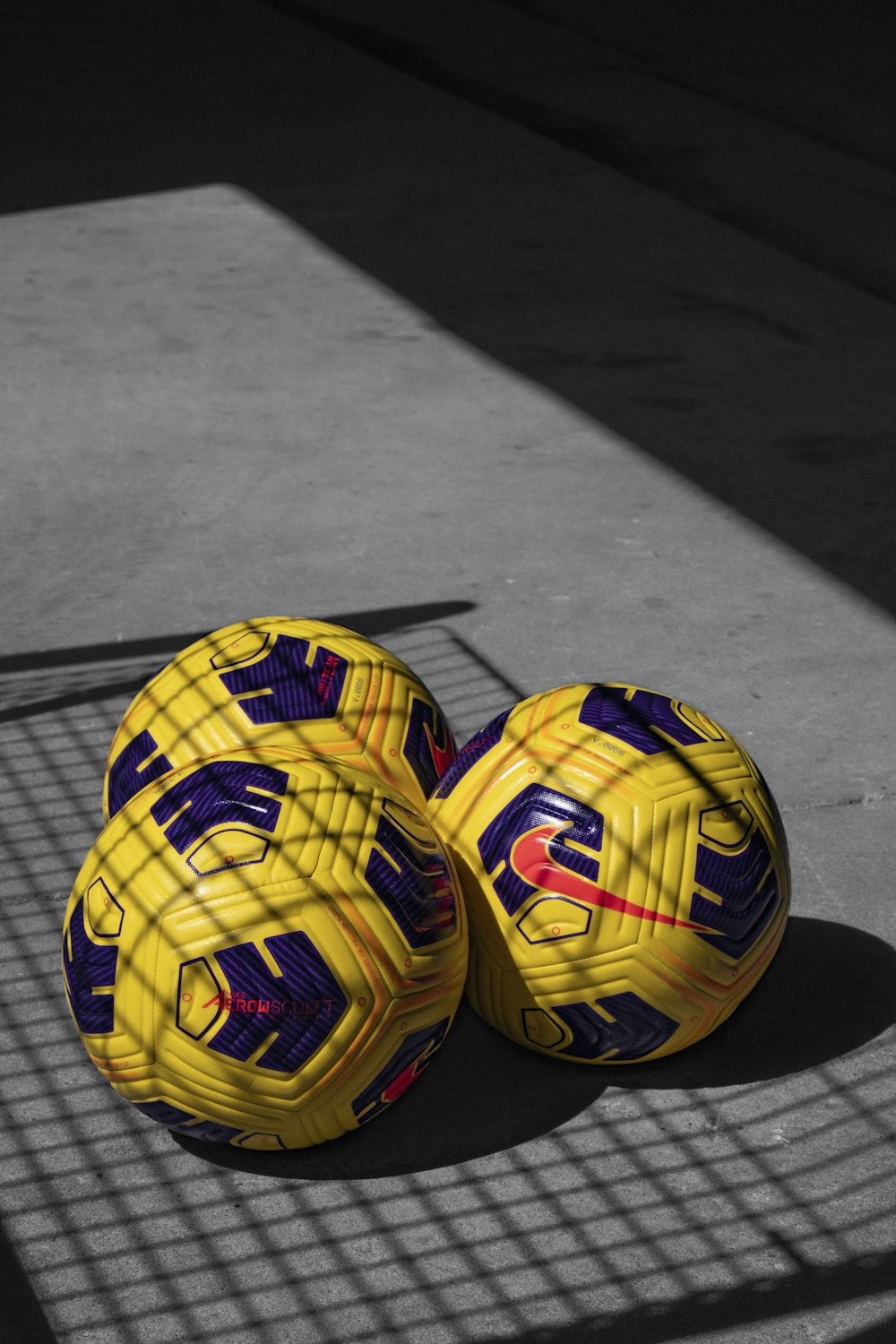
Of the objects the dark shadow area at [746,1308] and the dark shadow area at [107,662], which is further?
the dark shadow area at [107,662]

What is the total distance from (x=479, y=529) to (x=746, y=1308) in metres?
4.05

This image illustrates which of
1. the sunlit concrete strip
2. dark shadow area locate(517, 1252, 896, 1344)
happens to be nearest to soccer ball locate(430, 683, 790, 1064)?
dark shadow area locate(517, 1252, 896, 1344)

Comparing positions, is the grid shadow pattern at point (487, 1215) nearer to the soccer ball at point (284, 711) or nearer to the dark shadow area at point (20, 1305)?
the dark shadow area at point (20, 1305)

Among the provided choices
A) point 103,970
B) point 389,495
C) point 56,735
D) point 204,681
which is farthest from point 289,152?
point 103,970

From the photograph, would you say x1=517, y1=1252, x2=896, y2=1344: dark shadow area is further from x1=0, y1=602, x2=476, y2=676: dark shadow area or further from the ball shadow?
x1=0, y1=602, x2=476, y2=676: dark shadow area

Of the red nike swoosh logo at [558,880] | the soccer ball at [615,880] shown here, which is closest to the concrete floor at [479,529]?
the soccer ball at [615,880]

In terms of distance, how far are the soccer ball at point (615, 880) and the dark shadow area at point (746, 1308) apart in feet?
2.07

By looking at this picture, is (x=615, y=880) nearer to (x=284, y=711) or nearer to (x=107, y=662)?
(x=284, y=711)

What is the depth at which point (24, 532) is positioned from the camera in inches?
262

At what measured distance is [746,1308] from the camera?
319 cm

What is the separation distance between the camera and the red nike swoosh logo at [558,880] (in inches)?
139

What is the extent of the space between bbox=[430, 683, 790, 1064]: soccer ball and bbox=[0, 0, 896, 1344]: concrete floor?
0.25 m

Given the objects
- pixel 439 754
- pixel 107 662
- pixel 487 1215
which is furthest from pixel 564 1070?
pixel 107 662

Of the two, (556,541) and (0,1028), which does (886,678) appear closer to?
(556,541)
